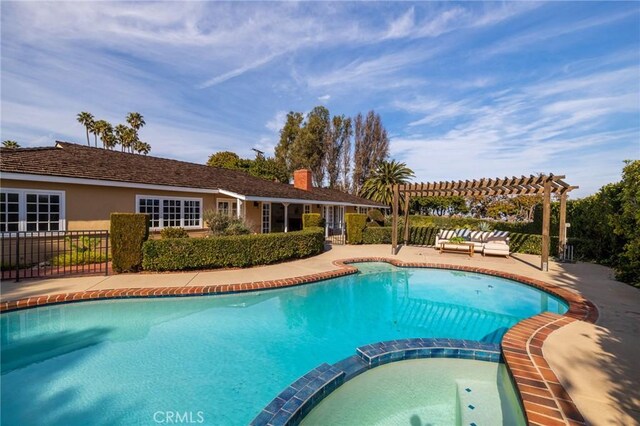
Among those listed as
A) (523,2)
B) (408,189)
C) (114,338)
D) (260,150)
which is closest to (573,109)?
(523,2)

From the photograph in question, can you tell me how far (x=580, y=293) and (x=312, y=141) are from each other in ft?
113

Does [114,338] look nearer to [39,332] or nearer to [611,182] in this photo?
[39,332]

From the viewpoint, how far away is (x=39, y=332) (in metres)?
5.73

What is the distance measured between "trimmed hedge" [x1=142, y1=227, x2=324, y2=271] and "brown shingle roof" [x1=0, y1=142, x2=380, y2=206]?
4.31 meters

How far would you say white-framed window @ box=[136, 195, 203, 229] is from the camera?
44.0ft

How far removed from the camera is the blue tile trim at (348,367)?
3338mm

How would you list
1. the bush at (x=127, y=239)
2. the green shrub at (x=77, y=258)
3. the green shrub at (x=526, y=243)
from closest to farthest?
the bush at (x=127, y=239) < the green shrub at (x=77, y=258) < the green shrub at (x=526, y=243)

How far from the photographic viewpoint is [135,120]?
45.6 m

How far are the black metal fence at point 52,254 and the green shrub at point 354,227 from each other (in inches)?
495

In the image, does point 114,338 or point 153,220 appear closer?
point 114,338

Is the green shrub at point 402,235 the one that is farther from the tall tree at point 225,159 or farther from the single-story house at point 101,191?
the tall tree at point 225,159

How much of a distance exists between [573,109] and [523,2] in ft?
21.8

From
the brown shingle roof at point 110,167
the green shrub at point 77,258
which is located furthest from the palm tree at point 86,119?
the green shrub at point 77,258

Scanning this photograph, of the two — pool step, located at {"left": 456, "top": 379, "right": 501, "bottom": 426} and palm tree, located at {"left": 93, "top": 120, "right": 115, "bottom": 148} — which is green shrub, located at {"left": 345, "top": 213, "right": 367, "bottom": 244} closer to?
pool step, located at {"left": 456, "top": 379, "right": 501, "bottom": 426}
